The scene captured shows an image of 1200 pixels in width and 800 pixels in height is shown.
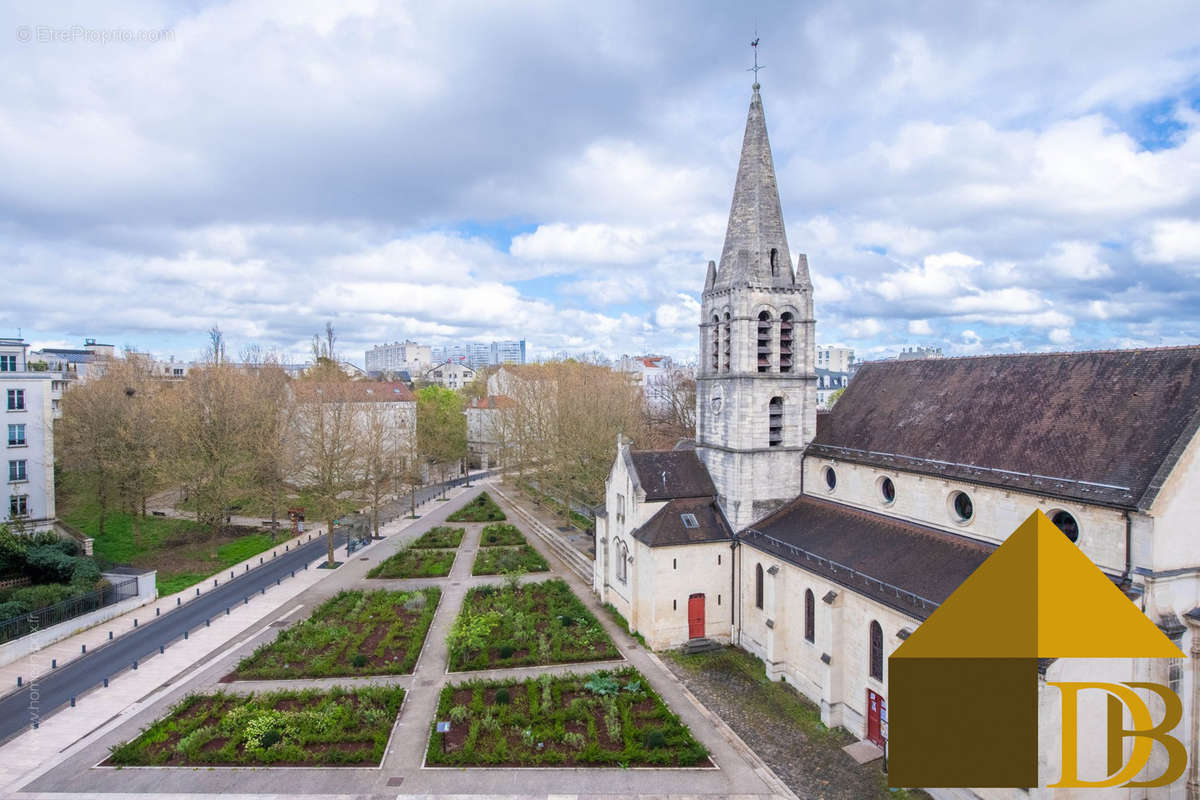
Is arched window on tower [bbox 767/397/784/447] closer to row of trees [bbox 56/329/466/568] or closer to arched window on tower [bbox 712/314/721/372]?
arched window on tower [bbox 712/314/721/372]

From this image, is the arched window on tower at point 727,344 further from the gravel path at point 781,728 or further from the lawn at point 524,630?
the lawn at point 524,630

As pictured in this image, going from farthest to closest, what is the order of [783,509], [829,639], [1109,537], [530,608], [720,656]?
[530,608] < [783,509] < [720,656] < [829,639] < [1109,537]

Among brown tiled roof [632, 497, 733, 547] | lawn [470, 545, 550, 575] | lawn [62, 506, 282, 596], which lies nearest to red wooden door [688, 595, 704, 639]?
brown tiled roof [632, 497, 733, 547]

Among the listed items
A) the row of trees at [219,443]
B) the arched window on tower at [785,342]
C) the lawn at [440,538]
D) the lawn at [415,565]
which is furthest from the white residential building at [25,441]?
the arched window on tower at [785,342]

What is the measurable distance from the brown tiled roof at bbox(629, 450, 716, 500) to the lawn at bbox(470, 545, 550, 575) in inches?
489

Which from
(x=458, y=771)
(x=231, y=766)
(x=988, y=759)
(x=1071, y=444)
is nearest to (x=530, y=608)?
(x=458, y=771)

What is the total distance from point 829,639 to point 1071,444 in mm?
9592

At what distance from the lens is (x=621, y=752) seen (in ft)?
63.7

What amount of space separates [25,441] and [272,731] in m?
34.3

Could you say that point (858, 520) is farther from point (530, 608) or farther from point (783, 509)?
point (530, 608)

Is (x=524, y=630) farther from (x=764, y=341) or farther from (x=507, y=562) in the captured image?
(x=764, y=341)

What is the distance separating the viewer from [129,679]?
24891mm

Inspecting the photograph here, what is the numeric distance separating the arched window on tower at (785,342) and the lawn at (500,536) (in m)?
24.4

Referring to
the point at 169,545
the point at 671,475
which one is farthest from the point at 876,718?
the point at 169,545
